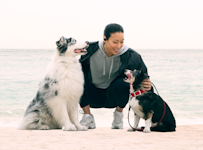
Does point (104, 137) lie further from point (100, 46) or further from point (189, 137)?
point (100, 46)

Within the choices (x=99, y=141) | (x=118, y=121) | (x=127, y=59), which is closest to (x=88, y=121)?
(x=118, y=121)

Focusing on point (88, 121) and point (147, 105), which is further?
point (88, 121)

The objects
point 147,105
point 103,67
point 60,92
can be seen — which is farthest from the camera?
point 103,67

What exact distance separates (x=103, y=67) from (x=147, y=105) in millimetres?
1002

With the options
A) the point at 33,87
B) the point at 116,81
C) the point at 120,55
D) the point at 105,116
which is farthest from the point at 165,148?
the point at 33,87

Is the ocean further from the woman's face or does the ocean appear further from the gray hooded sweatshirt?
the woman's face

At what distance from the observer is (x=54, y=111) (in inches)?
131

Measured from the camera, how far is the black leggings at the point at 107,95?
11.7 ft

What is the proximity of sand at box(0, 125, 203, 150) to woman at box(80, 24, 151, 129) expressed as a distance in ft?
Result: 1.93

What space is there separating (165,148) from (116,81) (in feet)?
4.81

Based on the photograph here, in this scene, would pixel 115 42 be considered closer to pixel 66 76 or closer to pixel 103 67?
pixel 103 67

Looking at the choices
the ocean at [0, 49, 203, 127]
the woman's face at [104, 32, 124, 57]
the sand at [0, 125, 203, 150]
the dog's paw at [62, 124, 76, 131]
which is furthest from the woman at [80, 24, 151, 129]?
the ocean at [0, 49, 203, 127]

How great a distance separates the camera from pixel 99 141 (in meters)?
2.70

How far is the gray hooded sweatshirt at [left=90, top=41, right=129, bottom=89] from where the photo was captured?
373 cm
